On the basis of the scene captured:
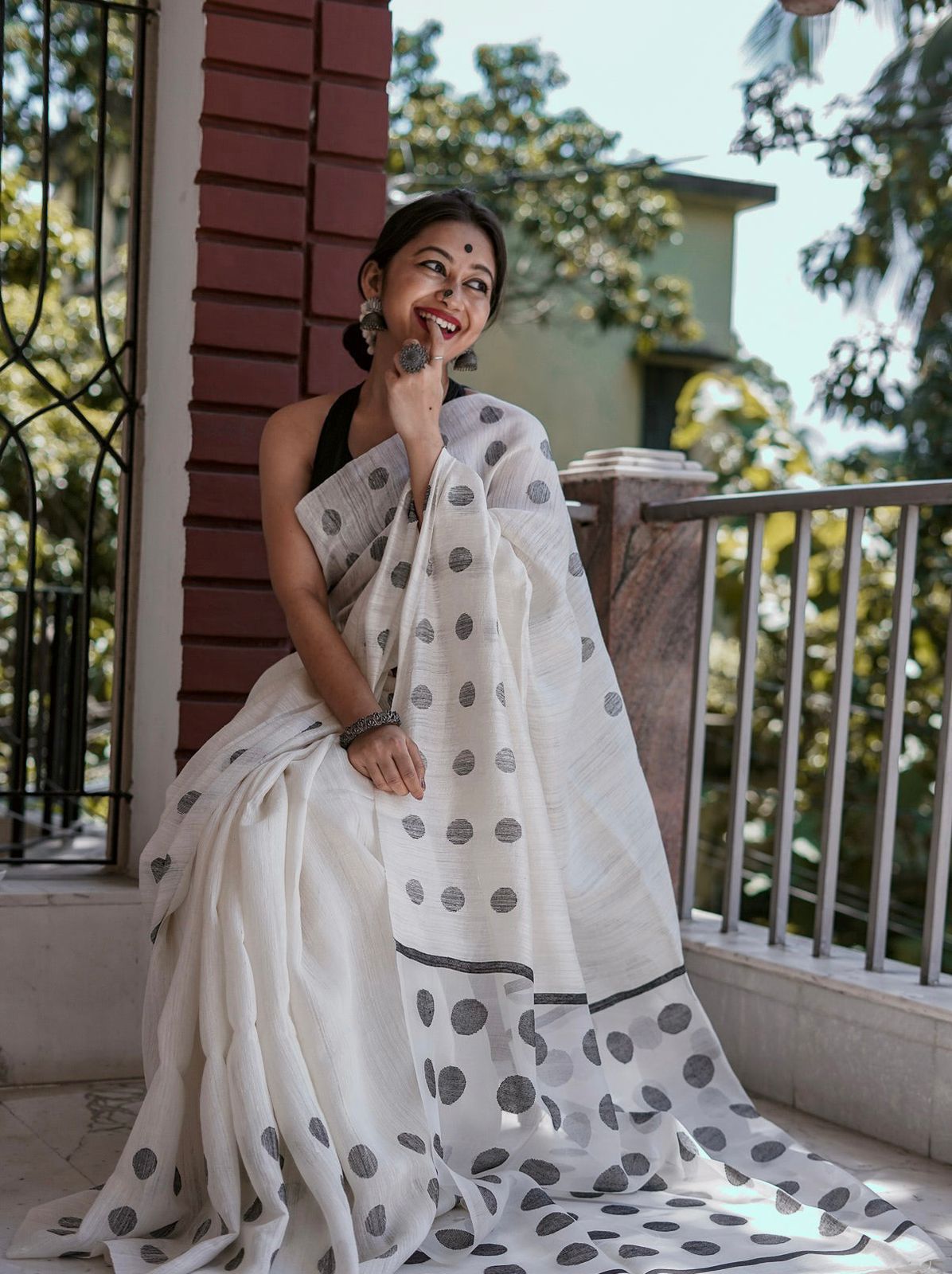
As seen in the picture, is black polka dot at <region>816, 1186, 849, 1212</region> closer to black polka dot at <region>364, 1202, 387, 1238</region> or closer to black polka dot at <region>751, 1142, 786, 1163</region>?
black polka dot at <region>751, 1142, 786, 1163</region>

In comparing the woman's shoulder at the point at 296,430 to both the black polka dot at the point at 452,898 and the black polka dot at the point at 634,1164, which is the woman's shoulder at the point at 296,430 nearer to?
the black polka dot at the point at 452,898

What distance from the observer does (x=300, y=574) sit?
2.55 m

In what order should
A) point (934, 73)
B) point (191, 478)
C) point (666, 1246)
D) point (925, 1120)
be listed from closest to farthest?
1. point (666, 1246)
2. point (925, 1120)
3. point (191, 478)
4. point (934, 73)

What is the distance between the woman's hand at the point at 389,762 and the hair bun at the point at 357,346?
0.84 meters

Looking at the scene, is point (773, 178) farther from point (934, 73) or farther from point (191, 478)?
point (191, 478)

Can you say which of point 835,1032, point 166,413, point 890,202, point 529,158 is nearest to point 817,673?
point 890,202

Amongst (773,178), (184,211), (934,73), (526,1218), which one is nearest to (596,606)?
(184,211)

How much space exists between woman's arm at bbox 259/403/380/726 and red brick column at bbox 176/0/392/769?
0.58m

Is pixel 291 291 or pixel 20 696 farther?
pixel 20 696

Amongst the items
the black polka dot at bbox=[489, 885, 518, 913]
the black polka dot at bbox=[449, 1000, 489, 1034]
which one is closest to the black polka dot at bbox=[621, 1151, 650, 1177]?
the black polka dot at bbox=[449, 1000, 489, 1034]

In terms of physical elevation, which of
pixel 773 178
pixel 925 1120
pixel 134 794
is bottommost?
pixel 925 1120

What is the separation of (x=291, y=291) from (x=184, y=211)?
1.00 ft

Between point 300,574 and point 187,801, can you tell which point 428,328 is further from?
point 187,801

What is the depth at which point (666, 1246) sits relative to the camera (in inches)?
83.9
